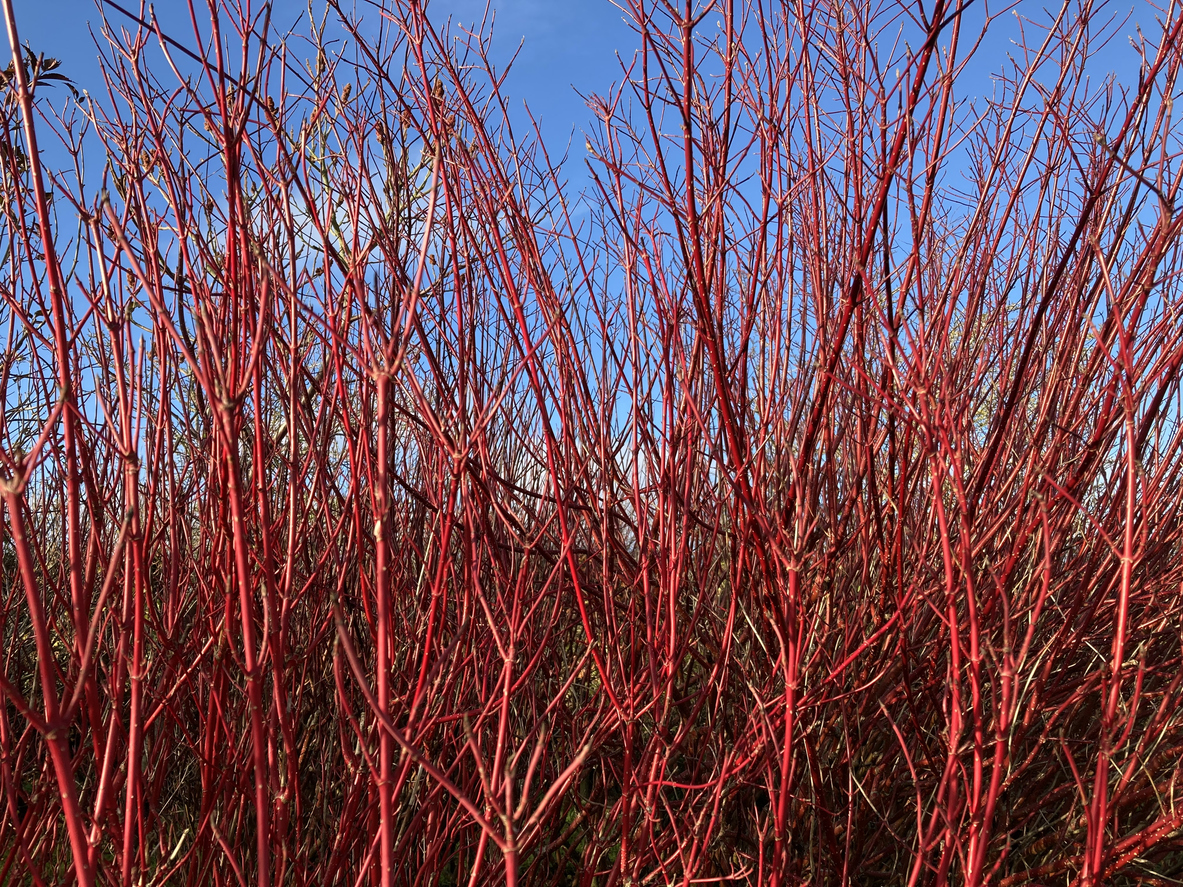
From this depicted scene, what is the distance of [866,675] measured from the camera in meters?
2.19

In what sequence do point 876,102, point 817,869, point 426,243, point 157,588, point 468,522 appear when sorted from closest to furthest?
point 426,243
point 468,522
point 876,102
point 817,869
point 157,588

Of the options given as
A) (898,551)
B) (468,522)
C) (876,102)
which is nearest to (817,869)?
(898,551)

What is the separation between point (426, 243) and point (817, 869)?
1888mm

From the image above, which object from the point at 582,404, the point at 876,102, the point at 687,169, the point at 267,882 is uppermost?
the point at 876,102

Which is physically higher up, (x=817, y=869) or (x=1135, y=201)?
(x=1135, y=201)

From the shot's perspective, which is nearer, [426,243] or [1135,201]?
[426,243]

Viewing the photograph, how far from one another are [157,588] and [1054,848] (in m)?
3.76

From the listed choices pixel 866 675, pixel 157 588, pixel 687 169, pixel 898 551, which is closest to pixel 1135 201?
pixel 898 551

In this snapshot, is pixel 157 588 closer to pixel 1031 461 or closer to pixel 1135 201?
pixel 1031 461

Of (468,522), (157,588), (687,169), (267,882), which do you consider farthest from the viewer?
(157,588)

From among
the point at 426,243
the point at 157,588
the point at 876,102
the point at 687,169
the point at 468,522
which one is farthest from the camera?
the point at 157,588

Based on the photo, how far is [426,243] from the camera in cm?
83

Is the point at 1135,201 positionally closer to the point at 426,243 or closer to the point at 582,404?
the point at 582,404

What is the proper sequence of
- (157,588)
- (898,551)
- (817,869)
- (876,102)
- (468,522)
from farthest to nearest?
(157,588) → (817,869) → (876,102) → (898,551) → (468,522)
